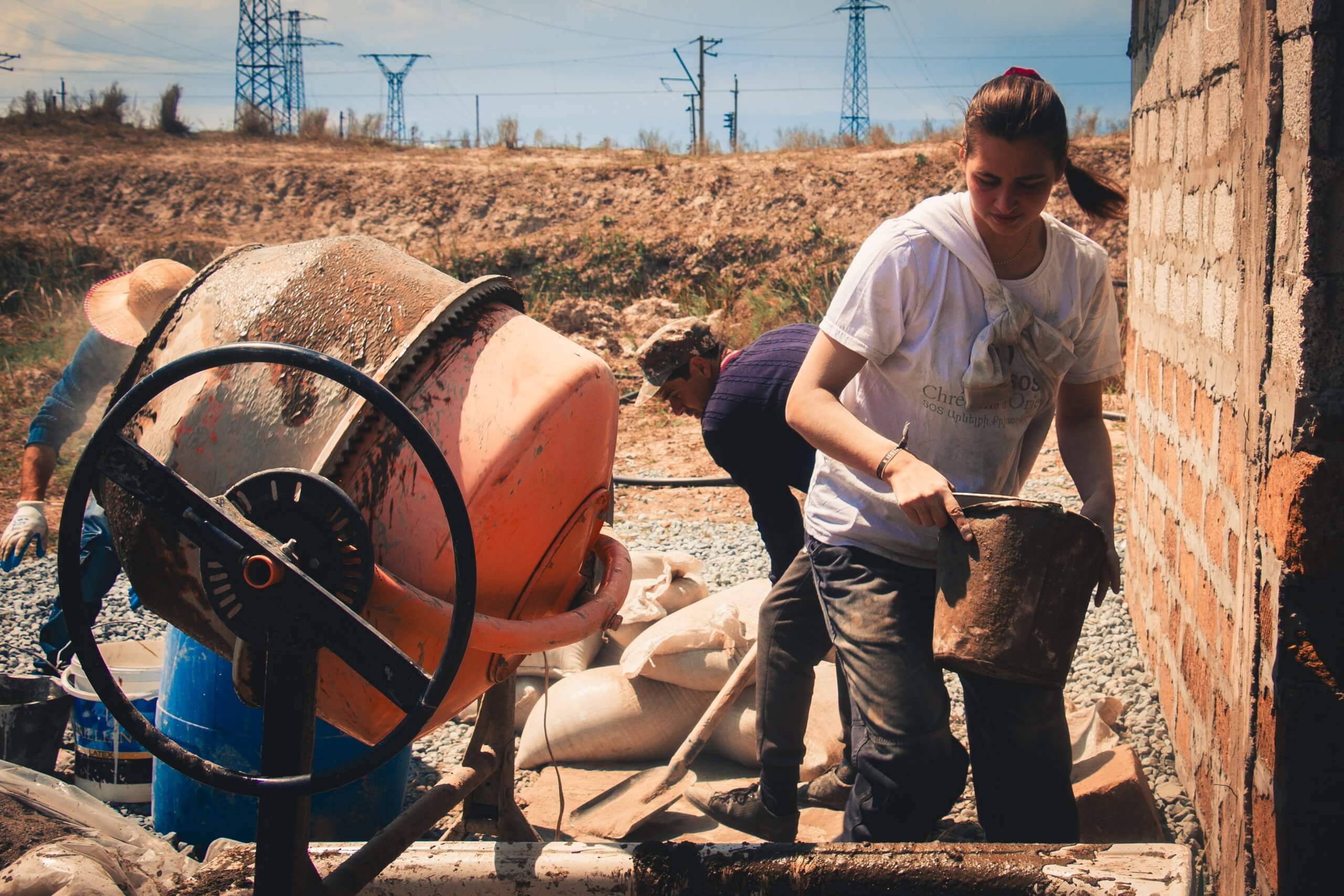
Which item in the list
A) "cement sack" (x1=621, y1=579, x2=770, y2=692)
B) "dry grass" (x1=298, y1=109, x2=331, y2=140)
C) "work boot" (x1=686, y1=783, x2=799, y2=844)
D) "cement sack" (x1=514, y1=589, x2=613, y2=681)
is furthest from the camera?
"dry grass" (x1=298, y1=109, x2=331, y2=140)

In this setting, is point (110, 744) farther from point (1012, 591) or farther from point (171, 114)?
point (171, 114)

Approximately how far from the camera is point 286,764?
154cm

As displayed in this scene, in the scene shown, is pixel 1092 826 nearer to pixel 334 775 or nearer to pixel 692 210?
pixel 334 775

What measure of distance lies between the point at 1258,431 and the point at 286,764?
179cm

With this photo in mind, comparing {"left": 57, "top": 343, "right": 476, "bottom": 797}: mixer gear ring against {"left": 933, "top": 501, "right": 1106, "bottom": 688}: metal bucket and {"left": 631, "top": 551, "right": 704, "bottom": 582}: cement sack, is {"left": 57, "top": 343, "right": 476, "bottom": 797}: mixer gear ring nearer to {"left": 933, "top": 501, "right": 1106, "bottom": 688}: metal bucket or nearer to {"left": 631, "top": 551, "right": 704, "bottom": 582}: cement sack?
{"left": 933, "top": 501, "right": 1106, "bottom": 688}: metal bucket

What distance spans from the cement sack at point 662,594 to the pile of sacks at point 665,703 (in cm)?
21

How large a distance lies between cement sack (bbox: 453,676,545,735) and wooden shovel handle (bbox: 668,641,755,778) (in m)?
0.60

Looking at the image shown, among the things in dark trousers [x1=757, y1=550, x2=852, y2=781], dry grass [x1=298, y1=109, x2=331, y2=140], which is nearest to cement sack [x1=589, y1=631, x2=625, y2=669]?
dark trousers [x1=757, y1=550, x2=852, y2=781]

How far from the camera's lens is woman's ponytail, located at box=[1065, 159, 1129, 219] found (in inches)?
82.0

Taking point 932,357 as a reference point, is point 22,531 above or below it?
below

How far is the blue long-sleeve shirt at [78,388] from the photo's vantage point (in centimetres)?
333

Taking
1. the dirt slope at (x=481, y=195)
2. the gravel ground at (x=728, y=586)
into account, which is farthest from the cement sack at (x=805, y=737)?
the dirt slope at (x=481, y=195)

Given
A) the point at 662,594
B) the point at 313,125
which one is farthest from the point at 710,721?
the point at 313,125

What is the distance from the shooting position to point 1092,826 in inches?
96.9
